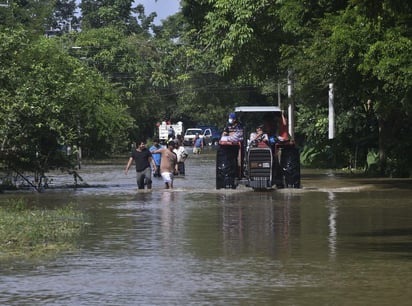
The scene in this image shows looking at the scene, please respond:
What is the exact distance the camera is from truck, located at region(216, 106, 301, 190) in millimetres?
27375

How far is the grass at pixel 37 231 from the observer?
574 inches

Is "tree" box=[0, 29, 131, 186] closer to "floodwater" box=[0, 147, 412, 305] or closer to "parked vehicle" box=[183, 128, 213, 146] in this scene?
"floodwater" box=[0, 147, 412, 305]

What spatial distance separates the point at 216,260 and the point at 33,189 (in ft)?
57.8

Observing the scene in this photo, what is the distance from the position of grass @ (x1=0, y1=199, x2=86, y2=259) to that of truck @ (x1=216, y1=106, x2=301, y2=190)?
7862 millimetres

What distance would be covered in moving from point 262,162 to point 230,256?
13.4 metres

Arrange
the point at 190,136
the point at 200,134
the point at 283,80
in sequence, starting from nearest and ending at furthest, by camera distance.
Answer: the point at 283,80
the point at 200,134
the point at 190,136

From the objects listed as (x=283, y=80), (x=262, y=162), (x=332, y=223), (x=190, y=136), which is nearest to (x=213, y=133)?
(x=190, y=136)

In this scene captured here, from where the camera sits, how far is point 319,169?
44.4 meters

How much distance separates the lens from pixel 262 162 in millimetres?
27391

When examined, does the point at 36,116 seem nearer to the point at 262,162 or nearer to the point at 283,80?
the point at 262,162

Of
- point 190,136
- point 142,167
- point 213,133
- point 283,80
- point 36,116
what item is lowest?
point 142,167

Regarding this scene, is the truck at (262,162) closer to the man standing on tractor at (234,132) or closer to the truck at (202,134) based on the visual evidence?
the man standing on tractor at (234,132)

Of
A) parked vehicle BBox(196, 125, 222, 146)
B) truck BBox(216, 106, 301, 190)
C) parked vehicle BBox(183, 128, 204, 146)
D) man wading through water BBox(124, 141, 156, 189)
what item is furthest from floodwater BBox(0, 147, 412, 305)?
parked vehicle BBox(183, 128, 204, 146)

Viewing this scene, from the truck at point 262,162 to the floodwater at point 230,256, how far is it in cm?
246
